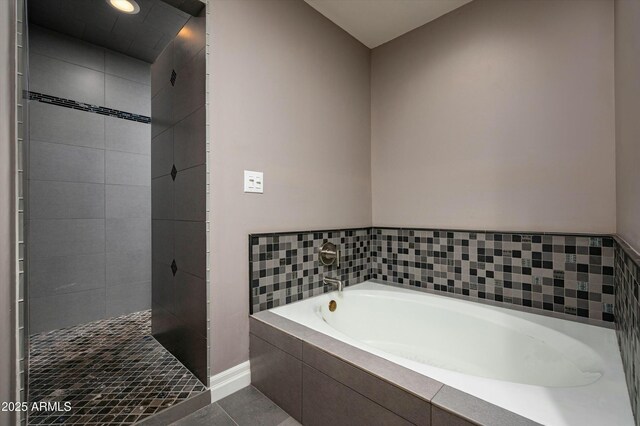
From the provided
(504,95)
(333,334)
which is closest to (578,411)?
(333,334)

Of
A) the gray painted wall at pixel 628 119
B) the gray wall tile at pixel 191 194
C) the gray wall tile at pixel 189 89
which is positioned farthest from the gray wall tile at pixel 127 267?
the gray painted wall at pixel 628 119

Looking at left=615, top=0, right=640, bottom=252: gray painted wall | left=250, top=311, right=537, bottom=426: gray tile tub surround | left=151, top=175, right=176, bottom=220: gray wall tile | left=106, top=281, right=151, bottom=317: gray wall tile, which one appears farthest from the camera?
left=106, top=281, right=151, bottom=317: gray wall tile

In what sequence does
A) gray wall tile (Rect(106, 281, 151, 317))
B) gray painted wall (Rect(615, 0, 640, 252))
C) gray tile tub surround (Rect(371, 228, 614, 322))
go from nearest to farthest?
gray painted wall (Rect(615, 0, 640, 252)) → gray tile tub surround (Rect(371, 228, 614, 322)) → gray wall tile (Rect(106, 281, 151, 317))

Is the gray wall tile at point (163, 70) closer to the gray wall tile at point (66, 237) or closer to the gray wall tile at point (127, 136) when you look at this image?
the gray wall tile at point (127, 136)

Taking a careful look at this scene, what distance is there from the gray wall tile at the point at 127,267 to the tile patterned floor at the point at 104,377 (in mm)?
530

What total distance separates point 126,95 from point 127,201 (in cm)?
98

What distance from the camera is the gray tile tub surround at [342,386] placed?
861 millimetres

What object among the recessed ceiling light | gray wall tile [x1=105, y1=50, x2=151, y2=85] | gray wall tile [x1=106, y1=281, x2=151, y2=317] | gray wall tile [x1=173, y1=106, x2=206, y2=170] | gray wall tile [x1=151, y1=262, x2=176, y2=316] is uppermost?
Result: the recessed ceiling light

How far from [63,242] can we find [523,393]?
122 inches

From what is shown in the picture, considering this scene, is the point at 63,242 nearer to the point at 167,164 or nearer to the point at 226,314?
the point at 167,164

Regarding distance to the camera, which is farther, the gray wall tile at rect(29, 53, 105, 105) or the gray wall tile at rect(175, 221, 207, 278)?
the gray wall tile at rect(29, 53, 105, 105)

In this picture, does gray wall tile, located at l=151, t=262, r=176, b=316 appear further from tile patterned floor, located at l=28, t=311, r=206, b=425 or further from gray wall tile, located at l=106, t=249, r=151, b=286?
gray wall tile, located at l=106, t=249, r=151, b=286

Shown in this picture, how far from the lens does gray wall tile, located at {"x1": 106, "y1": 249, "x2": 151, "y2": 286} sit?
2.61 metres

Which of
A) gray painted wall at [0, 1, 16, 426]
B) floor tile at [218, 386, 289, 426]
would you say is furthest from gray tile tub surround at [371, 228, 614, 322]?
gray painted wall at [0, 1, 16, 426]
